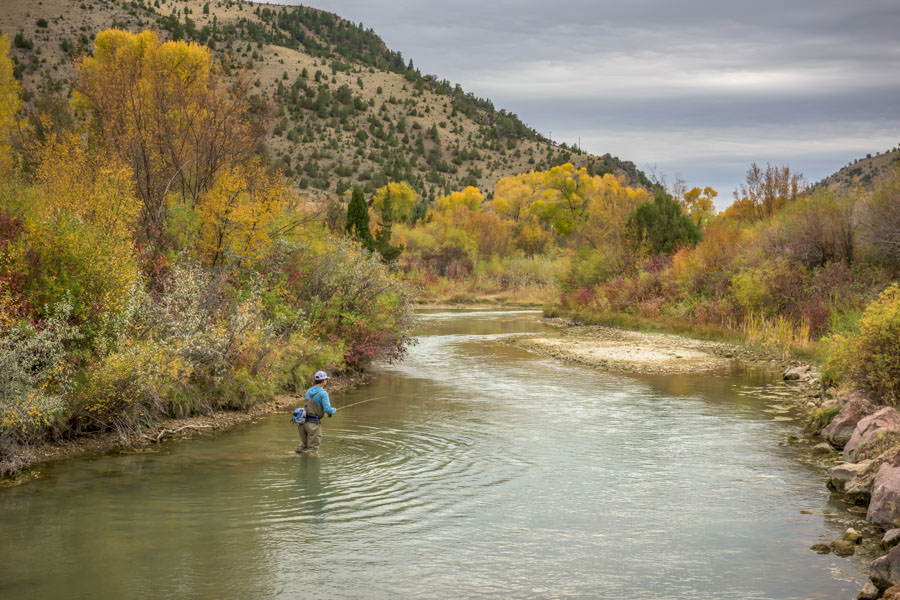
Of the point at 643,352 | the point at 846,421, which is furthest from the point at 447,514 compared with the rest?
the point at 643,352

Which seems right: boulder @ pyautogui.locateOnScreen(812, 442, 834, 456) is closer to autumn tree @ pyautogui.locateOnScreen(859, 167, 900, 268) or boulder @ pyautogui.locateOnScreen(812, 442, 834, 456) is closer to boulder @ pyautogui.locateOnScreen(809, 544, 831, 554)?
boulder @ pyautogui.locateOnScreen(809, 544, 831, 554)

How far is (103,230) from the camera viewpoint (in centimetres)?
1609

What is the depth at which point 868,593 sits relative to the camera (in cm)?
812

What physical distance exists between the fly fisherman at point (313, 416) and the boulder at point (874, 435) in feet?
28.6

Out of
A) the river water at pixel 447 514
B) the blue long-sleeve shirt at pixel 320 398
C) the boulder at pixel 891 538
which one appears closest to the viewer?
the river water at pixel 447 514

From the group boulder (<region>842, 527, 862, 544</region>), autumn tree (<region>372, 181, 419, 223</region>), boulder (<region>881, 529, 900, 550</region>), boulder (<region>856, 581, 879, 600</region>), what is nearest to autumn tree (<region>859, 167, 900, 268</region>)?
boulder (<region>842, 527, 862, 544</region>)

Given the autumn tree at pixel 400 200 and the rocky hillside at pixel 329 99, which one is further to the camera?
the rocky hillside at pixel 329 99

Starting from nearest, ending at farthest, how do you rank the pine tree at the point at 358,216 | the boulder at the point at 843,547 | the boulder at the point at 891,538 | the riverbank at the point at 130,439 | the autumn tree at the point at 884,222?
1. the boulder at the point at 891,538
2. the boulder at the point at 843,547
3. the riverbank at the point at 130,439
4. the autumn tree at the point at 884,222
5. the pine tree at the point at 358,216

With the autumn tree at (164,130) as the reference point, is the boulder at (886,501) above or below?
below

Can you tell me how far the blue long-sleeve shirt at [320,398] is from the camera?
44.9 feet

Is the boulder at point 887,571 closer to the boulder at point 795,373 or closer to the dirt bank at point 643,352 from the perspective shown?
the boulder at point 795,373

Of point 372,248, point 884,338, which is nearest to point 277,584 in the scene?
point 884,338

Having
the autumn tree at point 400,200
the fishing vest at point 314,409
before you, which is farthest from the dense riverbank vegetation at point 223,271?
the autumn tree at point 400,200

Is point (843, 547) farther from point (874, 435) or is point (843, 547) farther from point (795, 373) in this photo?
point (795, 373)
